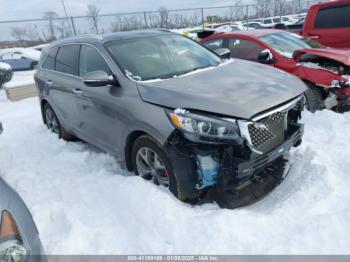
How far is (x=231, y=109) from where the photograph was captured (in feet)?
9.30

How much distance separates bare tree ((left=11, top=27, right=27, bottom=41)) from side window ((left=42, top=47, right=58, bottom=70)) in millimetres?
15074

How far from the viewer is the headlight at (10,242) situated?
180 cm

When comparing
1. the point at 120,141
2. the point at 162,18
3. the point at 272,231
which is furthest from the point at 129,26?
the point at 272,231

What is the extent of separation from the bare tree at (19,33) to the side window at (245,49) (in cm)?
1588

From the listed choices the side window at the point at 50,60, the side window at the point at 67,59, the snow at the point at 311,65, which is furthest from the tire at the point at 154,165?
the snow at the point at 311,65

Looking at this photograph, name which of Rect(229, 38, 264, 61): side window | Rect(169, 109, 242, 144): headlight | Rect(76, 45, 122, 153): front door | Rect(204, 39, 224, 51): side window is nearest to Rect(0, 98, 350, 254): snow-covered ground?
Rect(76, 45, 122, 153): front door

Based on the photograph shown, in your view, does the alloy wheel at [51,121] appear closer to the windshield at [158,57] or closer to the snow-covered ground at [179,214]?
the snow-covered ground at [179,214]

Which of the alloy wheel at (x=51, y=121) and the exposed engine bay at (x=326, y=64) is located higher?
the exposed engine bay at (x=326, y=64)

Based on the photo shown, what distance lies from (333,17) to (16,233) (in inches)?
320

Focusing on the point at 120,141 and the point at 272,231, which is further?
the point at 120,141

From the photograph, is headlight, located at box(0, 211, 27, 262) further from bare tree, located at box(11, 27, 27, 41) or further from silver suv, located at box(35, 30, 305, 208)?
bare tree, located at box(11, 27, 27, 41)

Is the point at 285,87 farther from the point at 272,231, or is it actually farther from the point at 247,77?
the point at 272,231

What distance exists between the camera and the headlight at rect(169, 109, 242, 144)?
2.81m

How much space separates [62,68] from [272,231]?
3.68 meters
